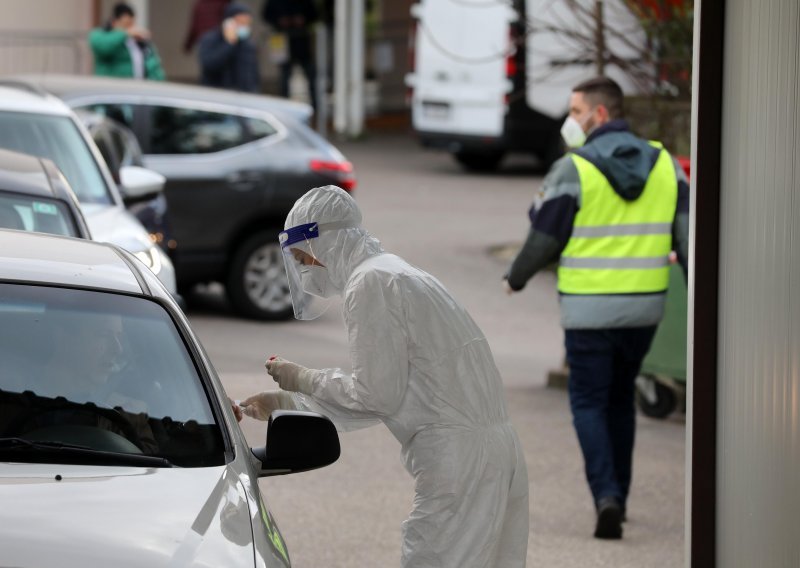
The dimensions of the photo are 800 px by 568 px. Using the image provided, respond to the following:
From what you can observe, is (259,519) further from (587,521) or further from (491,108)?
(491,108)

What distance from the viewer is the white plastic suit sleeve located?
4.29 metres

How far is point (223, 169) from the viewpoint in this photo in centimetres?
1273

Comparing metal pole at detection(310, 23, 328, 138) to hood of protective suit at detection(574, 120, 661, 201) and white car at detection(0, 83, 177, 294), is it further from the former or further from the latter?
hood of protective suit at detection(574, 120, 661, 201)

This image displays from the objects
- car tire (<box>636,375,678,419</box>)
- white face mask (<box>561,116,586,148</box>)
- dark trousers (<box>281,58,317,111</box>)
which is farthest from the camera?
dark trousers (<box>281,58,317,111</box>)

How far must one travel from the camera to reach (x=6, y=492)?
12.5 ft

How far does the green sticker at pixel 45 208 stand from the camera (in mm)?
7695

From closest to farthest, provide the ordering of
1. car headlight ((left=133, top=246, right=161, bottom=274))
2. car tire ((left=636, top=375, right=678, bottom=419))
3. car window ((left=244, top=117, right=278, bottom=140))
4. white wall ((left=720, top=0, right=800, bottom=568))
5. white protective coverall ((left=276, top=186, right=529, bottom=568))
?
white protective coverall ((left=276, top=186, right=529, bottom=568)), white wall ((left=720, top=0, right=800, bottom=568)), car headlight ((left=133, top=246, right=161, bottom=274)), car tire ((left=636, top=375, right=678, bottom=419)), car window ((left=244, top=117, right=278, bottom=140))

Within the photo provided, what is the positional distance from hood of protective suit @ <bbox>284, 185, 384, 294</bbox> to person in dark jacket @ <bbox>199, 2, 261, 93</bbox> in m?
14.1

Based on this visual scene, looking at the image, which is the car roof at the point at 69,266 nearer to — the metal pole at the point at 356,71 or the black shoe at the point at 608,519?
the black shoe at the point at 608,519

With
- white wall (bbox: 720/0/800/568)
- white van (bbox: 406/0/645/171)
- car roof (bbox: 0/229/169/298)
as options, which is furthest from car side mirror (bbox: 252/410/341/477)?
white van (bbox: 406/0/645/171)

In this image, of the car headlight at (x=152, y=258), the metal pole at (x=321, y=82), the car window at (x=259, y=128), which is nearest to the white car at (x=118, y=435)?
the car headlight at (x=152, y=258)

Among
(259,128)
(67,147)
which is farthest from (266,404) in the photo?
(259,128)

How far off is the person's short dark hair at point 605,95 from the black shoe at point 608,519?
1.72m

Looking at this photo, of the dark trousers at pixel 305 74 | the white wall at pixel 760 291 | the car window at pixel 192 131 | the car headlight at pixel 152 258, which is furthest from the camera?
→ the dark trousers at pixel 305 74
